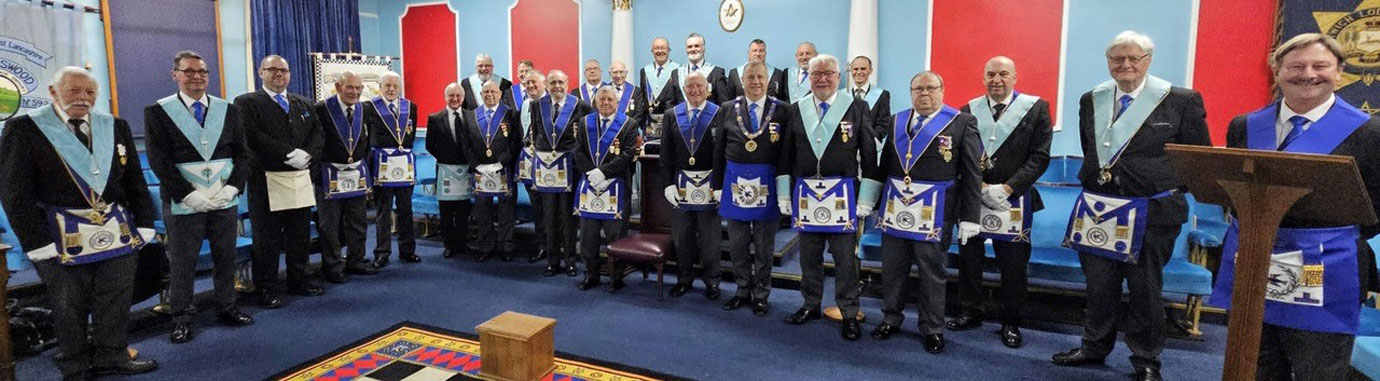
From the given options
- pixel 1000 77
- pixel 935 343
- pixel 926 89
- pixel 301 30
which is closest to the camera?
pixel 926 89

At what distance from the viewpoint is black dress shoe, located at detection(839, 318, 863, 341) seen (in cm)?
369

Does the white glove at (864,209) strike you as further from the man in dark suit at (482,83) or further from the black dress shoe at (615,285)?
the man in dark suit at (482,83)

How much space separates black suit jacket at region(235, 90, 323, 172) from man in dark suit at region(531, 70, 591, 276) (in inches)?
59.7

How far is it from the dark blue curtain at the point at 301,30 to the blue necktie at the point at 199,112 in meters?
4.56

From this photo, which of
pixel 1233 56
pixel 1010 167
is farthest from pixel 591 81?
pixel 1233 56

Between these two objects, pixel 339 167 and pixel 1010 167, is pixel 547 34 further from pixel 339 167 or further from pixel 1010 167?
pixel 1010 167

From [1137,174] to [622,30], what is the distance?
5612mm

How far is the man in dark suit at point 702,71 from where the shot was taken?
20.5 feet

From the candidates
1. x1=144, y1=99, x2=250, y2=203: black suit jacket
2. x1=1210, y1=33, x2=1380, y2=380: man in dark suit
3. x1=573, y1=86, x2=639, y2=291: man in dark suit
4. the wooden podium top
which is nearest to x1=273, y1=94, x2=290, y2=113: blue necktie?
x1=144, y1=99, x2=250, y2=203: black suit jacket

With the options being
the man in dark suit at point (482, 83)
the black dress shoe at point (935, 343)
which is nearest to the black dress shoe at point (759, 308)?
the black dress shoe at point (935, 343)

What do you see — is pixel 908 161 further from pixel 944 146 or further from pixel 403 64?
pixel 403 64

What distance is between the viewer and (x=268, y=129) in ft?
14.1

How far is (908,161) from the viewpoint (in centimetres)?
344

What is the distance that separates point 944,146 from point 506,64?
21.3ft
